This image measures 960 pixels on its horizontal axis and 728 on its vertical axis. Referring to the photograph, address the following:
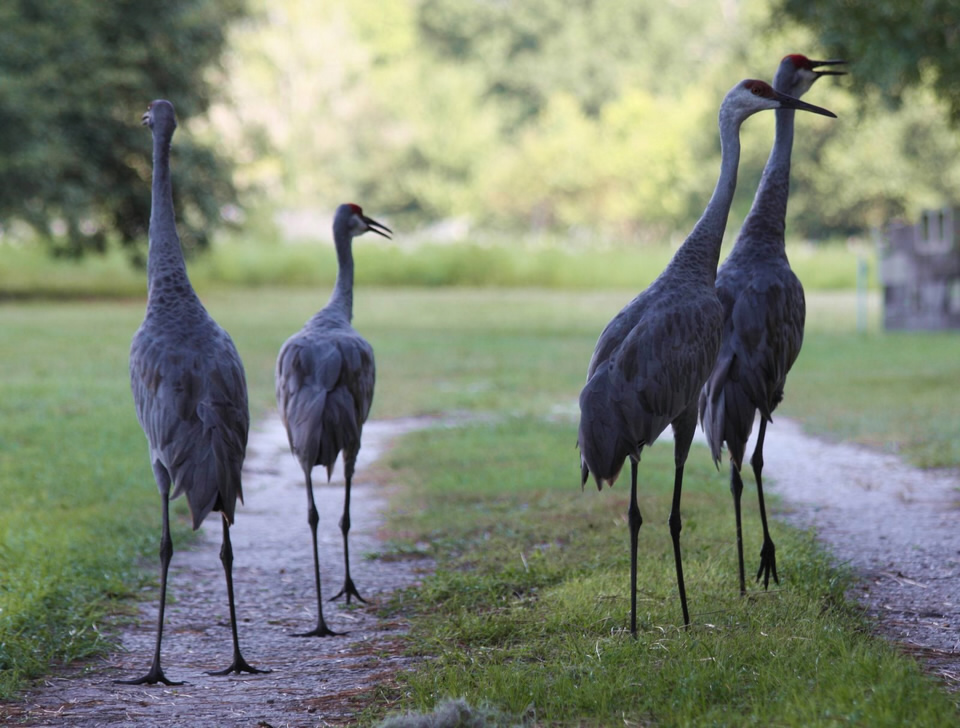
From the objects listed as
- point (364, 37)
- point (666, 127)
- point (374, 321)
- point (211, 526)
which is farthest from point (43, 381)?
point (364, 37)

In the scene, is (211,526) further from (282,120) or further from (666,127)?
(282,120)

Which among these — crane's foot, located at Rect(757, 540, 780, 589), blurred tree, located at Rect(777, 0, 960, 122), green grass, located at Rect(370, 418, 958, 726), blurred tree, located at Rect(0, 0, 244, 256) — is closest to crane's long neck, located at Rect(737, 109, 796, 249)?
crane's foot, located at Rect(757, 540, 780, 589)

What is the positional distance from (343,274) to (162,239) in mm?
1778

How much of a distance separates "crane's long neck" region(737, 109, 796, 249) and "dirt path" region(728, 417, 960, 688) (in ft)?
5.84

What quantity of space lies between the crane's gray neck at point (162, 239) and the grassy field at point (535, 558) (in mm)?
1636

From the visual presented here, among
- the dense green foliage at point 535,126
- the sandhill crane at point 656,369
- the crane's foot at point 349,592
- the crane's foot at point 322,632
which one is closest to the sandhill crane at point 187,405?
the crane's foot at point 322,632

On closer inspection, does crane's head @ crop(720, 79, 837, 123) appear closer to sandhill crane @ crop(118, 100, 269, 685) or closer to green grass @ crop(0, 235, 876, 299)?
sandhill crane @ crop(118, 100, 269, 685)

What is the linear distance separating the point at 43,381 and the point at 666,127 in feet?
143

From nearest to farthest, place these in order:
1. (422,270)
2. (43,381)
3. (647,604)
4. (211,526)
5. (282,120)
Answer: (647,604) < (211,526) < (43,381) < (422,270) < (282,120)

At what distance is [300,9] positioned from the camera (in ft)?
185

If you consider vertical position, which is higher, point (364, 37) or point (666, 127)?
point (364, 37)

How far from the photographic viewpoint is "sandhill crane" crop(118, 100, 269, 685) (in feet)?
16.2

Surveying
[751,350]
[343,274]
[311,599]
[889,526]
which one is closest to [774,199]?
[751,350]

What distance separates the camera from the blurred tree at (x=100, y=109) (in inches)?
999
